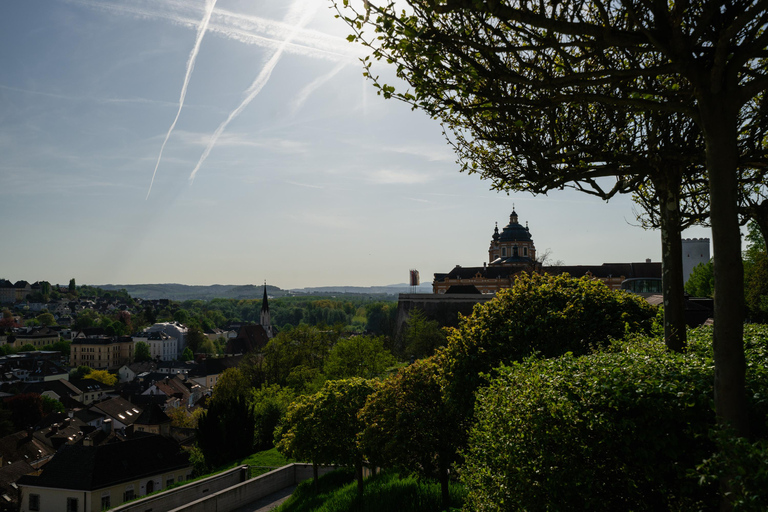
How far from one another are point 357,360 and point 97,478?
17.0 metres

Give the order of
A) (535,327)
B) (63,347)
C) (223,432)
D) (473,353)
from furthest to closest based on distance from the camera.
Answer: (63,347) < (223,432) < (473,353) < (535,327)

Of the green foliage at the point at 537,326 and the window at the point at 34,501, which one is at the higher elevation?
the green foliage at the point at 537,326

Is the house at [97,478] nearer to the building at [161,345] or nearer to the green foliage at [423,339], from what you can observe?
the green foliage at [423,339]

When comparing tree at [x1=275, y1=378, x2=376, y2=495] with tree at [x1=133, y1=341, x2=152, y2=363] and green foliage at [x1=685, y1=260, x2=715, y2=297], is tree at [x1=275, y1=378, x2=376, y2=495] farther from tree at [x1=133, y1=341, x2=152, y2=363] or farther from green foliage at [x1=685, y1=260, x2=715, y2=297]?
tree at [x1=133, y1=341, x2=152, y2=363]

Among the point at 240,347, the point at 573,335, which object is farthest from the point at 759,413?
the point at 240,347

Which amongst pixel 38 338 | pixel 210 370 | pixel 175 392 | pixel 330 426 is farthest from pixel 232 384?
pixel 38 338

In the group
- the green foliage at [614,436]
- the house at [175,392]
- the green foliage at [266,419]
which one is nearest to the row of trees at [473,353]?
the green foliage at [614,436]

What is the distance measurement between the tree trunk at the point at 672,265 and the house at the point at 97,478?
30.7 meters

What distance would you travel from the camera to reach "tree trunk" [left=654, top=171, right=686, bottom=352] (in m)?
7.79

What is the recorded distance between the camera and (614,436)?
530cm

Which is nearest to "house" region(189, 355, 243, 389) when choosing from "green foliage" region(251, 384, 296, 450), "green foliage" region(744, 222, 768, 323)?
"green foliage" region(251, 384, 296, 450)

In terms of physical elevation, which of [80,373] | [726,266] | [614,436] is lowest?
[80,373]

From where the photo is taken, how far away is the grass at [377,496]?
1151 centimetres

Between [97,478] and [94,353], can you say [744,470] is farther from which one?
[94,353]
